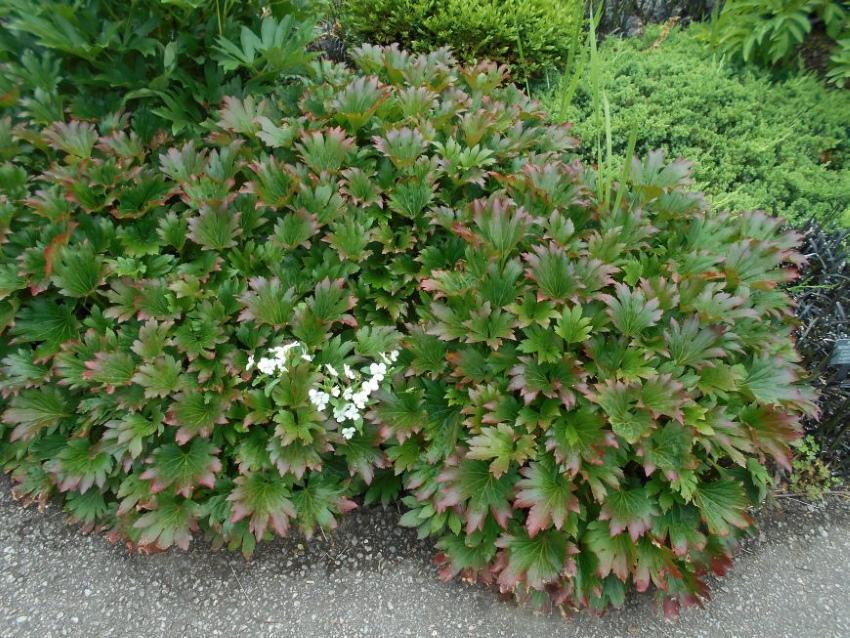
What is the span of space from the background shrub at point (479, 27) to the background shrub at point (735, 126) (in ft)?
1.14

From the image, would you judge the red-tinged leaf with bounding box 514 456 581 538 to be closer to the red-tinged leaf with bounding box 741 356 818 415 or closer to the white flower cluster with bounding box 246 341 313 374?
the red-tinged leaf with bounding box 741 356 818 415

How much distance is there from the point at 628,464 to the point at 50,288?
229 centimetres

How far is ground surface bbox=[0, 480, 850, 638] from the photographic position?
2008 mm

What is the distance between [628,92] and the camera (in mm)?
3752

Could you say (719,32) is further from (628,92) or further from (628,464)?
(628,464)

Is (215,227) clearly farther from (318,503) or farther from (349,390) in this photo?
(318,503)

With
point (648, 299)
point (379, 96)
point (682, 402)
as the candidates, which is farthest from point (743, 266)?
point (379, 96)

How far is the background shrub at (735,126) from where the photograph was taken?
129 inches

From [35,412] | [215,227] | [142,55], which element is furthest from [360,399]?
[142,55]

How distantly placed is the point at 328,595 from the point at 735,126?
11.4 ft

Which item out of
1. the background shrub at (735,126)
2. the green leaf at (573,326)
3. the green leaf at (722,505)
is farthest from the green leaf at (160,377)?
A: the background shrub at (735,126)

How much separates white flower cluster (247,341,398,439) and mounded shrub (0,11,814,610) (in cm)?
1

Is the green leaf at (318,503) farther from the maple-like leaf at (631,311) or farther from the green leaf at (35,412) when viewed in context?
the maple-like leaf at (631,311)

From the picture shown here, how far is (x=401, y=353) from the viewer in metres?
2.21
